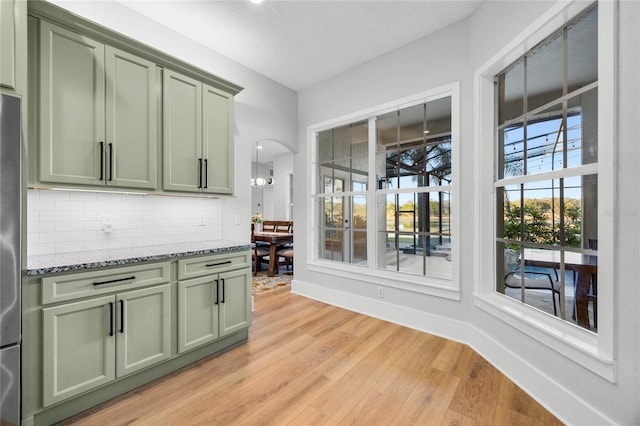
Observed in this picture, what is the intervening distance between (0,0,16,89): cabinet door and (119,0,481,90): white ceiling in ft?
4.08

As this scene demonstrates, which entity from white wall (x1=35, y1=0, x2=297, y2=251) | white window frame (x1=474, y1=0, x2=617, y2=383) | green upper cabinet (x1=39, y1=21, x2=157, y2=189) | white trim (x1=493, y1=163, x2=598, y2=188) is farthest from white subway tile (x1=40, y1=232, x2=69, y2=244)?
white trim (x1=493, y1=163, x2=598, y2=188)

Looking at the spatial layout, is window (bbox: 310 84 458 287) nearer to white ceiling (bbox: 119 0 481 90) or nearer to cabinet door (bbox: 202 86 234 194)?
white ceiling (bbox: 119 0 481 90)

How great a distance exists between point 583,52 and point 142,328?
327cm

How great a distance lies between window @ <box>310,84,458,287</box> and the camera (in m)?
2.84

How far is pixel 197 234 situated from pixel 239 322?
3.31 feet

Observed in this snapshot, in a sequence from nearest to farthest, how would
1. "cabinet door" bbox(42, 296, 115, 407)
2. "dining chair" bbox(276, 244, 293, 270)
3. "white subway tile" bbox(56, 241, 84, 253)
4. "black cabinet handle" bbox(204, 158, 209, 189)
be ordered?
"cabinet door" bbox(42, 296, 115, 407) < "white subway tile" bbox(56, 241, 84, 253) < "black cabinet handle" bbox(204, 158, 209, 189) < "dining chair" bbox(276, 244, 293, 270)

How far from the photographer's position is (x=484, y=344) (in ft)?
7.59

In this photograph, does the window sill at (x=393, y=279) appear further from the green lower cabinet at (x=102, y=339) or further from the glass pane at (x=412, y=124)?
the green lower cabinet at (x=102, y=339)

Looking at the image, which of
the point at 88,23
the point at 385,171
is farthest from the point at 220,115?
the point at 385,171

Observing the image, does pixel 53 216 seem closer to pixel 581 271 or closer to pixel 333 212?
pixel 333 212

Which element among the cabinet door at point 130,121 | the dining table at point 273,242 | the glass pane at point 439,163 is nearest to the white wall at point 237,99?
the cabinet door at point 130,121

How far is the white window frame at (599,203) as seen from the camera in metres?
1.37

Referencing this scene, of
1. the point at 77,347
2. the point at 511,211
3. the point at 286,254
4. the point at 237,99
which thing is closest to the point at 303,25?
the point at 237,99

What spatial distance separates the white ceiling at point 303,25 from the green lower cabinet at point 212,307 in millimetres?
2312
